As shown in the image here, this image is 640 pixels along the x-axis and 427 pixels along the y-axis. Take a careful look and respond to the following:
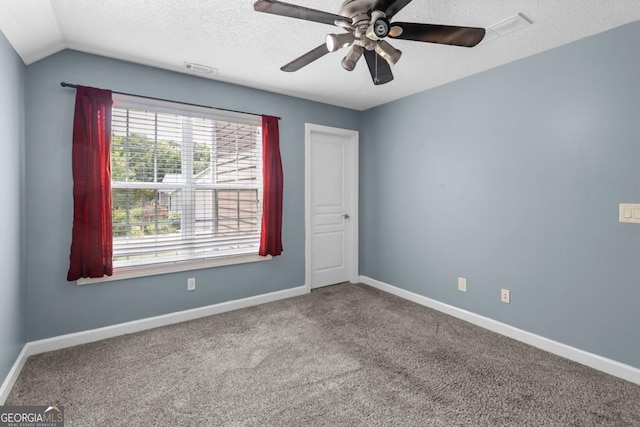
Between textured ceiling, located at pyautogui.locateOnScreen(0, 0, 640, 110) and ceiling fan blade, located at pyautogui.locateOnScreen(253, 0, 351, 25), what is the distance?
1.47 feet

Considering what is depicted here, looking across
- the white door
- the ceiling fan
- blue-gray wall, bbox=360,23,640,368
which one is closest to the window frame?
the white door

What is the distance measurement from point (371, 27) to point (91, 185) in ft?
8.16

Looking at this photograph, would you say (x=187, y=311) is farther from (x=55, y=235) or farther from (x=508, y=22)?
(x=508, y=22)

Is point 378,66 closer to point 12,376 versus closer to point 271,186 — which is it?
point 271,186

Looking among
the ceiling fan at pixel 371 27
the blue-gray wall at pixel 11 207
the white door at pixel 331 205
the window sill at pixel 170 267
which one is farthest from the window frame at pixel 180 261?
the ceiling fan at pixel 371 27

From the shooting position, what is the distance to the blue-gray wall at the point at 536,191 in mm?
2174

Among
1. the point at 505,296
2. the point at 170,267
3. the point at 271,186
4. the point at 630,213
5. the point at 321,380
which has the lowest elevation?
the point at 321,380

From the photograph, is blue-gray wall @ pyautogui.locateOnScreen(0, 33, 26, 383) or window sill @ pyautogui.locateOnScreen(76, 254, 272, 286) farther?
window sill @ pyautogui.locateOnScreen(76, 254, 272, 286)

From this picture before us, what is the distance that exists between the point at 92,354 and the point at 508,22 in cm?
395

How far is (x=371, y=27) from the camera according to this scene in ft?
4.92

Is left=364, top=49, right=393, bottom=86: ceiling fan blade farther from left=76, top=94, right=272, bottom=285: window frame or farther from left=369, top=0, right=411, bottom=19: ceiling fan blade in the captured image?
left=76, top=94, right=272, bottom=285: window frame

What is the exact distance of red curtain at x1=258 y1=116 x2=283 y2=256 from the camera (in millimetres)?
3490

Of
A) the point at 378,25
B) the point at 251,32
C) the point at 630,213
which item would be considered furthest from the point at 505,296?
the point at 251,32

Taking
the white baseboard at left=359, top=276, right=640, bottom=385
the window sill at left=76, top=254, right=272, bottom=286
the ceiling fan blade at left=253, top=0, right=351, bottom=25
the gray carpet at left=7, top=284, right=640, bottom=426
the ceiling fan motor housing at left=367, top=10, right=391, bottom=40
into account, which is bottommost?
the gray carpet at left=7, top=284, right=640, bottom=426
